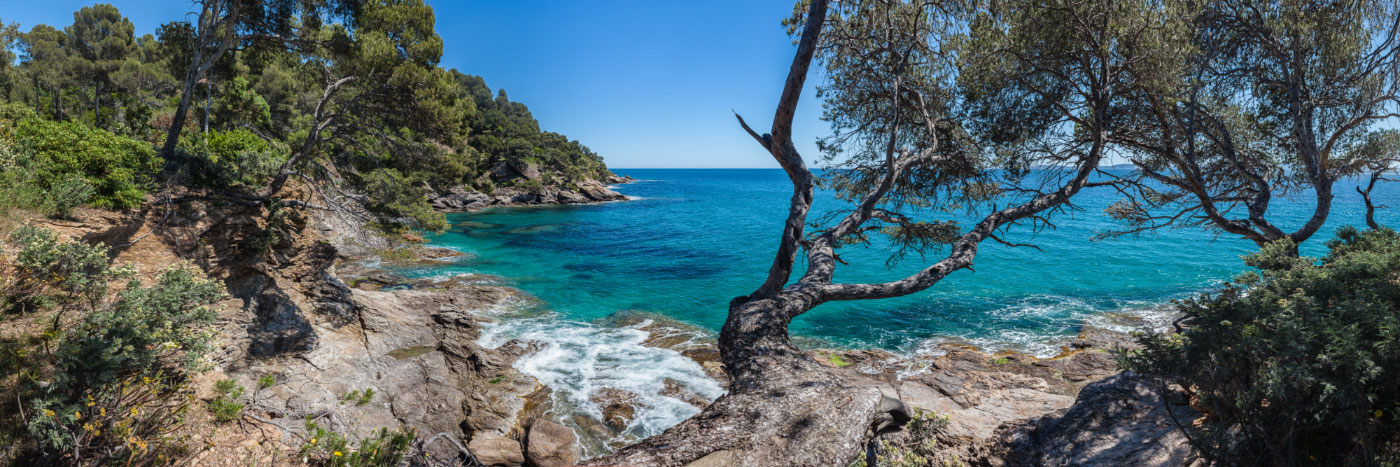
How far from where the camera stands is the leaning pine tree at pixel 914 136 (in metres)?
4.76

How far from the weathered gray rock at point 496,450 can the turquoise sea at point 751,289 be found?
5.21ft

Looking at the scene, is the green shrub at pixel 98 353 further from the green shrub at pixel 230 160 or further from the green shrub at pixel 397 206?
the green shrub at pixel 397 206

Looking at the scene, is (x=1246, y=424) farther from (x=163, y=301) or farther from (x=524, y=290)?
(x=524, y=290)

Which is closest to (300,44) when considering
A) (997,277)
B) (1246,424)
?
(1246,424)

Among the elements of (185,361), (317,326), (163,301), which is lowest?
(317,326)

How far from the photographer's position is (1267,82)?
25.0 feet

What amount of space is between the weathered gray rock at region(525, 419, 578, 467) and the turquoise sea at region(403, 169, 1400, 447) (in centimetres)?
105

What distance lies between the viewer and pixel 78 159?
7.60 metres

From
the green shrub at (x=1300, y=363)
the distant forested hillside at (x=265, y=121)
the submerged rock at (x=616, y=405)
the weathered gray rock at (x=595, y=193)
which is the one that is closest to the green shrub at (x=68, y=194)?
the distant forested hillside at (x=265, y=121)

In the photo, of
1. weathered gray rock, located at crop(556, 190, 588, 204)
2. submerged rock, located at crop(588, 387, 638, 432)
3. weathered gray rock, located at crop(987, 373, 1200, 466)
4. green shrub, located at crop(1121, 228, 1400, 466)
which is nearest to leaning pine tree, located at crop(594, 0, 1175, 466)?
weathered gray rock, located at crop(987, 373, 1200, 466)

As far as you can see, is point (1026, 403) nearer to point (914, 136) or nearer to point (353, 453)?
point (914, 136)

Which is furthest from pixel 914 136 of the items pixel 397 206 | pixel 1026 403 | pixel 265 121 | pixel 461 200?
pixel 461 200

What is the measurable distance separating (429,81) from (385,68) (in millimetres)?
898

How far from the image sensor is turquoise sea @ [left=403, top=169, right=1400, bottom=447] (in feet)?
40.1
